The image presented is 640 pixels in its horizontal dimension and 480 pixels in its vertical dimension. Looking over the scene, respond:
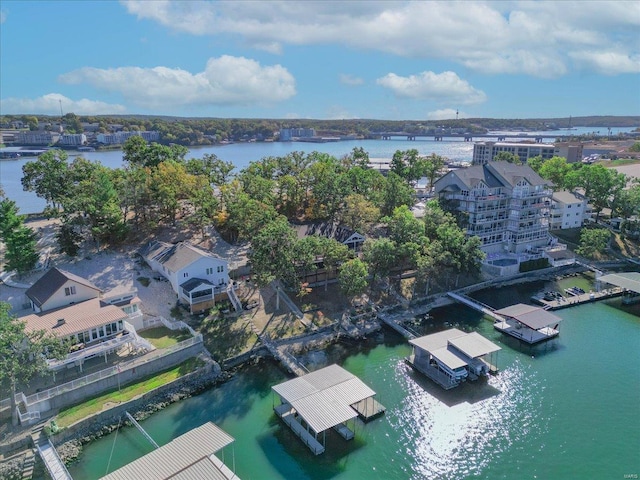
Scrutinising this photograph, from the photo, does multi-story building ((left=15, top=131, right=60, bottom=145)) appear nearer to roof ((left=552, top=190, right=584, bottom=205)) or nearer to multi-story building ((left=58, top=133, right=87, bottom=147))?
multi-story building ((left=58, top=133, right=87, bottom=147))

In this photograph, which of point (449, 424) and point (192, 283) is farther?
point (192, 283)

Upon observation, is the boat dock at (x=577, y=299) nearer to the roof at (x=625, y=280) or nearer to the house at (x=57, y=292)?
the roof at (x=625, y=280)

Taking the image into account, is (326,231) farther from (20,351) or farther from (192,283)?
(20,351)

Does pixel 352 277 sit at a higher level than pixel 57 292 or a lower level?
lower

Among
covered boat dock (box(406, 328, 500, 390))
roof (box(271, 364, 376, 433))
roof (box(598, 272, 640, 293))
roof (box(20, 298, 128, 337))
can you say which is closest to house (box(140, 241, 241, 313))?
roof (box(20, 298, 128, 337))

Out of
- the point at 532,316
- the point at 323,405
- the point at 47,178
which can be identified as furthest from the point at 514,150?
the point at 323,405

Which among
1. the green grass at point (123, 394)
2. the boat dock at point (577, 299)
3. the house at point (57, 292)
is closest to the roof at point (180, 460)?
the green grass at point (123, 394)

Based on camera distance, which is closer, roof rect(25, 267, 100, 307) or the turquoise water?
the turquoise water
